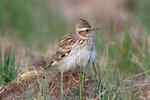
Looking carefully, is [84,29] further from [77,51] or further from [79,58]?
[79,58]

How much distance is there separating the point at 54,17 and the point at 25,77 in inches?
354

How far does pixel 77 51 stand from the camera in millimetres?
7020

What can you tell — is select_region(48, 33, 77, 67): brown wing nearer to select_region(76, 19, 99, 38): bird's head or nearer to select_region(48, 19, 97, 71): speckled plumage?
select_region(48, 19, 97, 71): speckled plumage

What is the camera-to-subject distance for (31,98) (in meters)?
6.08

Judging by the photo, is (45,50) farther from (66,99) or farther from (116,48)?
(66,99)

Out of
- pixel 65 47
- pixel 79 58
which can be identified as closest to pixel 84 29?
pixel 65 47

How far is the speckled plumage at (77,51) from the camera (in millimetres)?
6887

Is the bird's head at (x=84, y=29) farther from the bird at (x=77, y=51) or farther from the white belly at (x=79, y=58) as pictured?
the white belly at (x=79, y=58)

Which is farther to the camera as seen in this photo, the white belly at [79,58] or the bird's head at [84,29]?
the bird's head at [84,29]

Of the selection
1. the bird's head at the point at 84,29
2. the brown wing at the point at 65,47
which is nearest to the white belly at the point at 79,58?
the brown wing at the point at 65,47

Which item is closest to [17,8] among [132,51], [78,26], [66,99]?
[132,51]

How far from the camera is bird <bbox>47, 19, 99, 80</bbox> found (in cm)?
689

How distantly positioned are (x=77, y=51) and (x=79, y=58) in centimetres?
18

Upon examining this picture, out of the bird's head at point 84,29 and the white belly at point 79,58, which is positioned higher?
the bird's head at point 84,29
